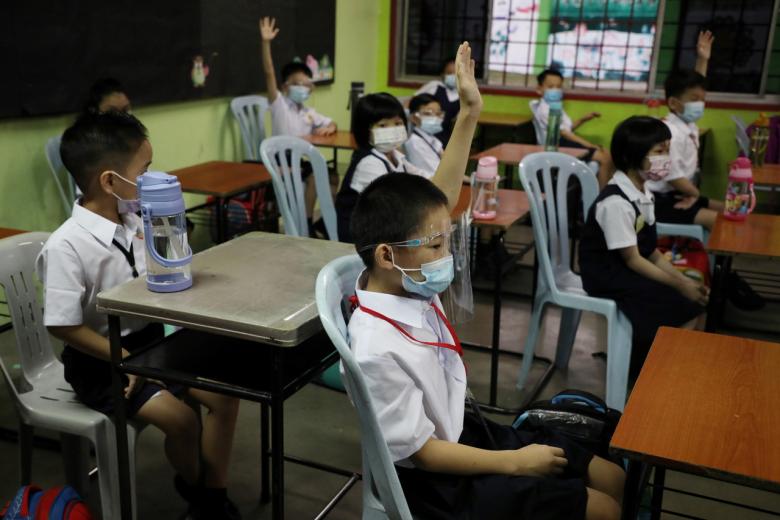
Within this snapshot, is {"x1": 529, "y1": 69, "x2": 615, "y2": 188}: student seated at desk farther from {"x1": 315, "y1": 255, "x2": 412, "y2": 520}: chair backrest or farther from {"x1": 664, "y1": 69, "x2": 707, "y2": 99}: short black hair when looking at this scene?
{"x1": 315, "y1": 255, "x2": 412, "y2": 520}: chair backrest

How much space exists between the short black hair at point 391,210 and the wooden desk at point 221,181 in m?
2.04

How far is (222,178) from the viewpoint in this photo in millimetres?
3672

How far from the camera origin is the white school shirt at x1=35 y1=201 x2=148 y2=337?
5.46 ft

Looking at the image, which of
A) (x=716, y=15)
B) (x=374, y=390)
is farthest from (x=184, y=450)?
(x=716, y=15)

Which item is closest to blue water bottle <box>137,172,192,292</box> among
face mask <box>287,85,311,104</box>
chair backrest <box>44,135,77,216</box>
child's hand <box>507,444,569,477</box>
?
child's hand <box>507,444,569,477</box>

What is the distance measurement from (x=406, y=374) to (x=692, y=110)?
3.32m

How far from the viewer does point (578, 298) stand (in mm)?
2660

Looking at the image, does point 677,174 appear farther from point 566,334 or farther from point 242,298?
point 242,298

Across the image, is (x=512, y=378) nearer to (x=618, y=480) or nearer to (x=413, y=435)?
(x=618, y=480)

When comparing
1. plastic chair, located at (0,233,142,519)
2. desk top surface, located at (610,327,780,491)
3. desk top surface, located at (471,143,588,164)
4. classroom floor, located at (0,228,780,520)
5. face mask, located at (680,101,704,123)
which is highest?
face mask, located at (680,101,704,123)

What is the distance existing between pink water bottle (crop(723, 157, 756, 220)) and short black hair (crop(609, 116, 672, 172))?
0.42 metres

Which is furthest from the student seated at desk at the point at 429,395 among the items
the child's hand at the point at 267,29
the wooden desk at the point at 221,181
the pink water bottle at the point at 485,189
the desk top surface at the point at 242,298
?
the child's hand at the point at 267,29

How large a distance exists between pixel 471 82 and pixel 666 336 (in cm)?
70

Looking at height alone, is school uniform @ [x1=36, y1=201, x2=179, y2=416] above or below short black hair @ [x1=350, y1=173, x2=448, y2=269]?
below
